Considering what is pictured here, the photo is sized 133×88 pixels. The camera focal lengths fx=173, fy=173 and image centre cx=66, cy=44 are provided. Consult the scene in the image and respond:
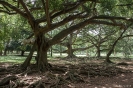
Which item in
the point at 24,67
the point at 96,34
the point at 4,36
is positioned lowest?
the point at 24,67

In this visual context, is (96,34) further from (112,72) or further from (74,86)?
(74,86)

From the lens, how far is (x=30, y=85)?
5.84 m

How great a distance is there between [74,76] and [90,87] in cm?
143

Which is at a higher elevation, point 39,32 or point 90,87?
point 39,32

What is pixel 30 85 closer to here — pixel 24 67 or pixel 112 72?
pixel 24 67

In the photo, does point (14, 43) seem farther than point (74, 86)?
Yes

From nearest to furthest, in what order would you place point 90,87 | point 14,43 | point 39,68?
point 90,87 < point 39,68 < point 14,43

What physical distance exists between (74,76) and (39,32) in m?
3.05

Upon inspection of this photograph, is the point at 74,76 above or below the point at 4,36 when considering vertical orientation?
below

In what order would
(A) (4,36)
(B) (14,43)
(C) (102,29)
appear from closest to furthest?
(A) (4,36), (C) (102,29), (B) (14,43)

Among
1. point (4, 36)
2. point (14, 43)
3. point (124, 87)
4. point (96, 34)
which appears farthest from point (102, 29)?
point (124, 87)

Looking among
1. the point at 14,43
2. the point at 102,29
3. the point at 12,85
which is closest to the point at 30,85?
the point at 12,85

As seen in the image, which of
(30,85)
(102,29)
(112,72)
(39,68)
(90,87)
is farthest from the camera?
(102,29)

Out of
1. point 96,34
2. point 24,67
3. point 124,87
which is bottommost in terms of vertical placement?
point 124,87
